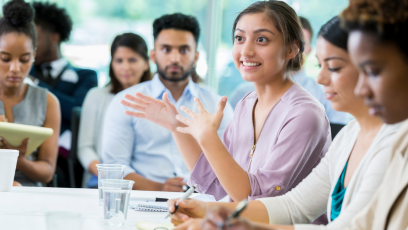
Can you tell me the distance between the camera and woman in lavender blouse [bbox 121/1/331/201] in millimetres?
1392

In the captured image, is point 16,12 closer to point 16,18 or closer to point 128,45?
point 16,18

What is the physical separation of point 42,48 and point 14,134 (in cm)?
209

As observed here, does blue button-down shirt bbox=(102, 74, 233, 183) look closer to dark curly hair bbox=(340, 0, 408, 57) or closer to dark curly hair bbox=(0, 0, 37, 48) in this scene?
dark curly hair bbox=(0, 0, 37, 48)

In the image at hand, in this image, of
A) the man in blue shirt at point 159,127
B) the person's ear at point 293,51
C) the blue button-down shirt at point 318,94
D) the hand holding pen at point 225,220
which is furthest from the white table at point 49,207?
the blue button-down shirt at point 318,94

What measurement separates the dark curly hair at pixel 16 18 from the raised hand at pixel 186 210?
1534 millimetres

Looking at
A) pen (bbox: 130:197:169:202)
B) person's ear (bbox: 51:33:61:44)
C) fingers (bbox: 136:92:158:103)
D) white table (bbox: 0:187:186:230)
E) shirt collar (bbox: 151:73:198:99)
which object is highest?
person's ear (bbox: 51:33:61:44)

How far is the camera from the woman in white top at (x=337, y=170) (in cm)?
100

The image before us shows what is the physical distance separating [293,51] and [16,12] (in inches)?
59.3

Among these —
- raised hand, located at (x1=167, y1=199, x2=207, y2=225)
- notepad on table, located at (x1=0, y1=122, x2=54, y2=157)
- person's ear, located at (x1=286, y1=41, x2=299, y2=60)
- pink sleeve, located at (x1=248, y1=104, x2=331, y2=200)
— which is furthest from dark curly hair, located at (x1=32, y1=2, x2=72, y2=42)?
raised hand, located at (x1=167, y1=199, x2=207, y2=225)

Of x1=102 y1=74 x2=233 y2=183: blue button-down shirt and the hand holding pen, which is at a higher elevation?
the hand holding pen

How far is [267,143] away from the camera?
154 centimetres

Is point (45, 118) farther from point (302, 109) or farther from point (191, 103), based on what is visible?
point (302, 109)

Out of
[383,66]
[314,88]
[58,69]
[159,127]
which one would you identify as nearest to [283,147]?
[383,66]

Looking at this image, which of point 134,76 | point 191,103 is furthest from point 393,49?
point 134,76
